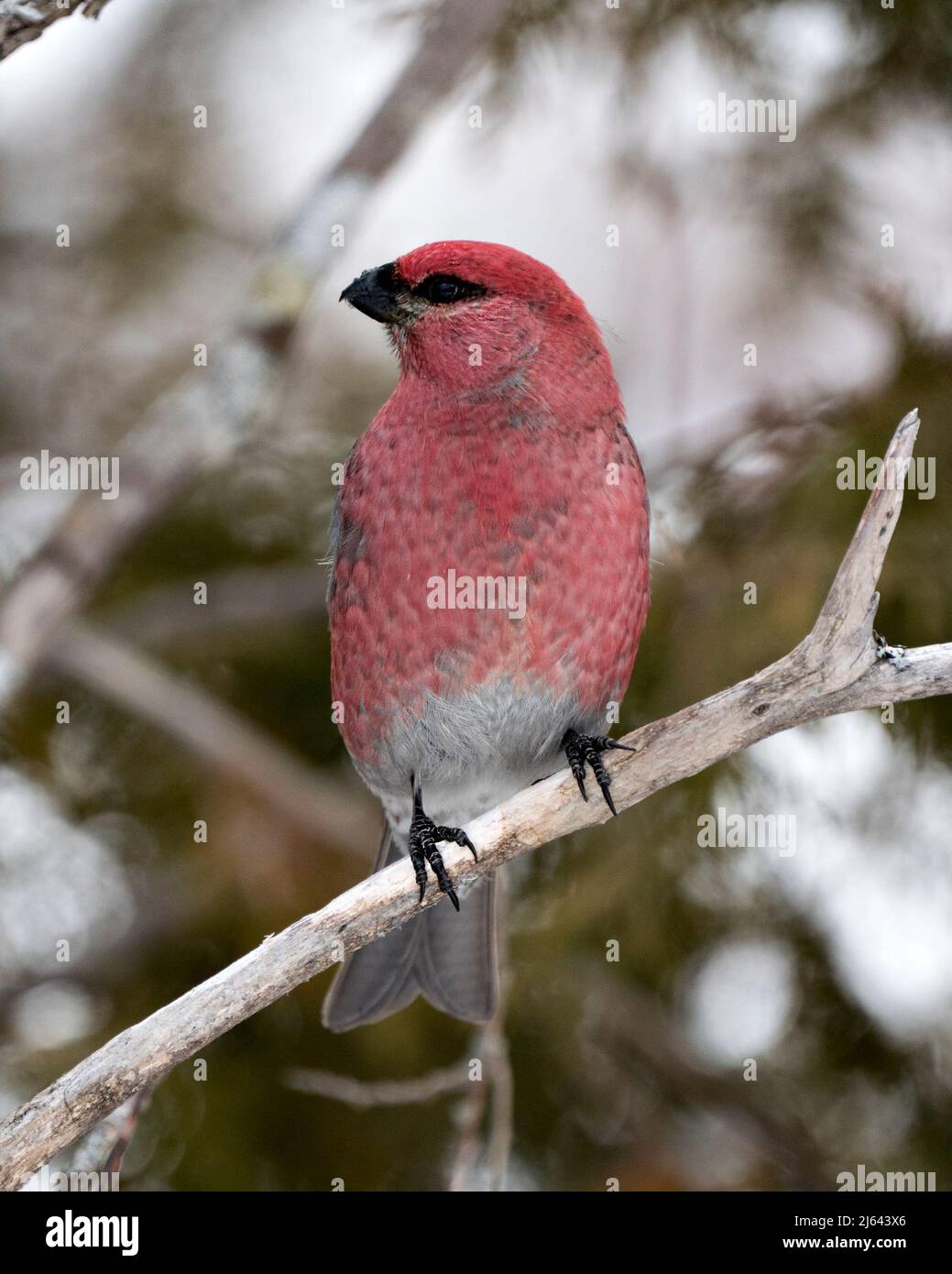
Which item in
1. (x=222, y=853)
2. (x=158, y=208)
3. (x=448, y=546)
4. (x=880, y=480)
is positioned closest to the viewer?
(x=880, y=480)

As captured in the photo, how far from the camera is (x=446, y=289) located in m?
3.72

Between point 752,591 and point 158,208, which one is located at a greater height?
point 158,208

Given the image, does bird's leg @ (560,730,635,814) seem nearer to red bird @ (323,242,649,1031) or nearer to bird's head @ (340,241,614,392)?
red bird @ (323,242,649,1031)

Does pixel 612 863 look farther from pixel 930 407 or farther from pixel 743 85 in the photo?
pixel 743 85

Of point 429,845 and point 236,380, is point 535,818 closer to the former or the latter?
point 429,845

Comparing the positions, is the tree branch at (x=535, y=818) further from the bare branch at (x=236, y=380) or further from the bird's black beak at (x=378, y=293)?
Result: the bare branch at (x=236, y=380)

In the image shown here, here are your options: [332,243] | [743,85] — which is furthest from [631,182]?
[332,243]

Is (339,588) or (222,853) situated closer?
(339,588)

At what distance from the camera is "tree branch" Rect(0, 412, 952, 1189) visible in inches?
108

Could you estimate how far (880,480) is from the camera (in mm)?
2670

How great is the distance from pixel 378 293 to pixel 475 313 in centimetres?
28

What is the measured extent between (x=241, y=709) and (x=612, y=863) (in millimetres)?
1798

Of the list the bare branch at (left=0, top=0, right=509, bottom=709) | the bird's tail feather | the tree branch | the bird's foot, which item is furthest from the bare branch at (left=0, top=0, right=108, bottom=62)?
the bird's tail feather

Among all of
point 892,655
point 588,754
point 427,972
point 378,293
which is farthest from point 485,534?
point 427,972
